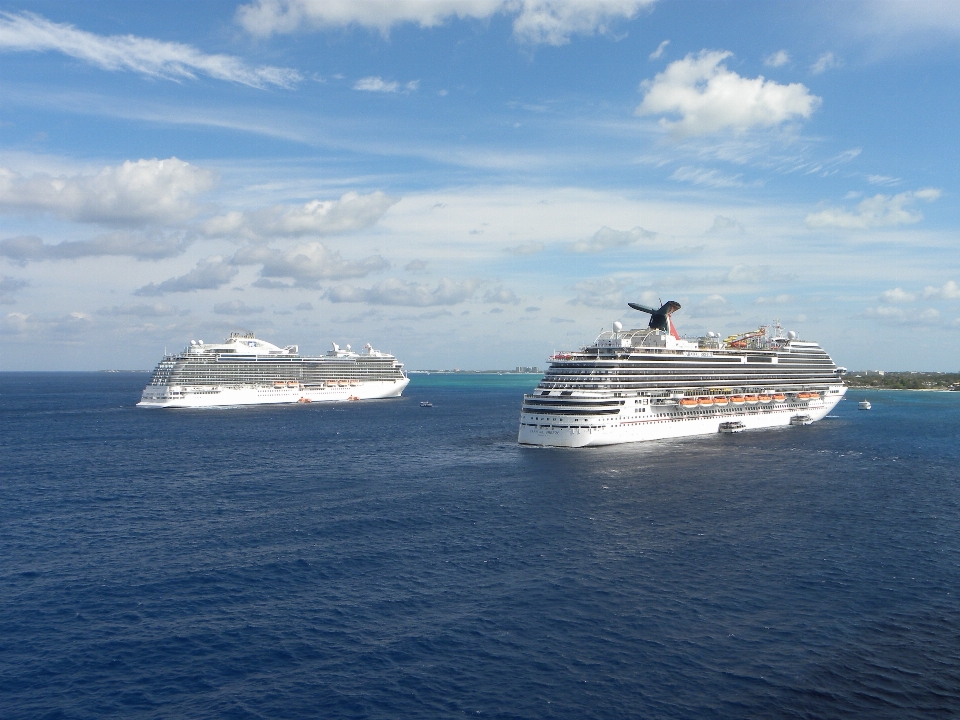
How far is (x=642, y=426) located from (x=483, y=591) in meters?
63.1

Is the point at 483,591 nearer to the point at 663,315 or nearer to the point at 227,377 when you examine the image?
the point at 663,315

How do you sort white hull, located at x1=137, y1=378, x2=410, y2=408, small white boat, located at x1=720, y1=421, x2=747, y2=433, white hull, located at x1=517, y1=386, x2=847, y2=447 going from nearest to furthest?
white hull, located at x1=517, y1=386, x2=847, y2=447, small white boat, located at x1=720, y1=421, x2=747, y2=433, white hull, located at x1=137, y1=378, x2=410, y2=408

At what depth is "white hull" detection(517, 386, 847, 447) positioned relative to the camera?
300 ft

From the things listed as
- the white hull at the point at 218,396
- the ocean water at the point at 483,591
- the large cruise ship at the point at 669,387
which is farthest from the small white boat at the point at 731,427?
the white hull at the point at 218,396

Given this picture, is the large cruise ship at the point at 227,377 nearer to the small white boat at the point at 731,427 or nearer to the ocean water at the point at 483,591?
the ocean water at the point at 483,591

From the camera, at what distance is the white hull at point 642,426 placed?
91.4m

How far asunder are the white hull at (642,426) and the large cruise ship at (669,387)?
0.14 metres

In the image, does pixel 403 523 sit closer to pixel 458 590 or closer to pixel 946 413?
pixel 458 590

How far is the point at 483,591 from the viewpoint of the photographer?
40.2m

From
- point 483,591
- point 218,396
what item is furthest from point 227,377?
point 483,591

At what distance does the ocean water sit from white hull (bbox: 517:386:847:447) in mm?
11675

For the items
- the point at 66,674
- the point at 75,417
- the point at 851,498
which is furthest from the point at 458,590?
the point at 75,417

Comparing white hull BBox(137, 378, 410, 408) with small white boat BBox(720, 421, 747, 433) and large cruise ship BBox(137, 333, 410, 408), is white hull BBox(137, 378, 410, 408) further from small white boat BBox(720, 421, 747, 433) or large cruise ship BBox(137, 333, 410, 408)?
small white boat BBox(720, 421, 747, 433)

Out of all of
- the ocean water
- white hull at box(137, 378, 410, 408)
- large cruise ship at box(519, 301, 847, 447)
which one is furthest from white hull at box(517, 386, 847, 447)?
white hull at box(137, 378, 410, 408)
